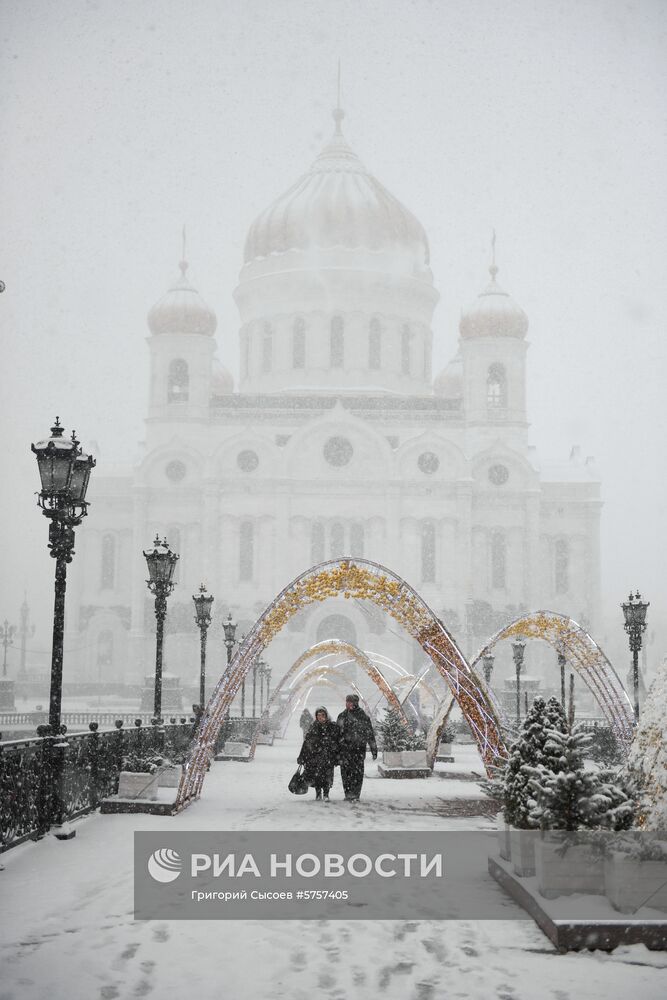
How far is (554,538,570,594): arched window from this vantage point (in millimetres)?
55188

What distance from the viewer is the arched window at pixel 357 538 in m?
53.1

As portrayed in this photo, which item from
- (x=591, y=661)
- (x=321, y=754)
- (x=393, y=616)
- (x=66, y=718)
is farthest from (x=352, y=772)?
(x=66, y=718)

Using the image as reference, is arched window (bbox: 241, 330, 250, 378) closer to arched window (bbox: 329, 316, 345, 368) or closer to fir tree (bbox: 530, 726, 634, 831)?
arched window (bbox: 329, 316, 345, 368)

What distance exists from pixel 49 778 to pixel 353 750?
4056mm

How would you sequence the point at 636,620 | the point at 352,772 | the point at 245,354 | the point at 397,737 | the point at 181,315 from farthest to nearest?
the point at 245,354, the point at 181,315, the point at 636,620, the point at 397,737, the point at 352,772

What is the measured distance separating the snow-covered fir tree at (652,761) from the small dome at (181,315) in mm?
49668

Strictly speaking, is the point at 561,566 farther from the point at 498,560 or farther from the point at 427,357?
the point at 427,357

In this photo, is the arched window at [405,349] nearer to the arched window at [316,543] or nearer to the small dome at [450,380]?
the small dome at [450,380]

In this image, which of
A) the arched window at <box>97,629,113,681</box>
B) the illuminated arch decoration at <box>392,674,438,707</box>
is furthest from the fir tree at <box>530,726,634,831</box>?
the arched window at <box>97,629,113,681</box>

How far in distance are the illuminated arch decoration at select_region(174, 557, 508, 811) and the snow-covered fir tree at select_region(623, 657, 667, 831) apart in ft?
16.6

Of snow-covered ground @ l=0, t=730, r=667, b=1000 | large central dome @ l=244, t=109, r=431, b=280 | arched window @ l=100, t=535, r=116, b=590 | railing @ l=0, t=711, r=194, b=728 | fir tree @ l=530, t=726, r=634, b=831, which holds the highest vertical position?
large central dome @ l=244, t=109, r=431, b=280

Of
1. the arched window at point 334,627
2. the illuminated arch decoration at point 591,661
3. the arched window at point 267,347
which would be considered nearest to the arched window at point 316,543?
the arched window at point 334,627

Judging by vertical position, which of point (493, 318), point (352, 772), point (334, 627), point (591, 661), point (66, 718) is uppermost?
point (493, 318)

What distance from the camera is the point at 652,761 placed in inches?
285
